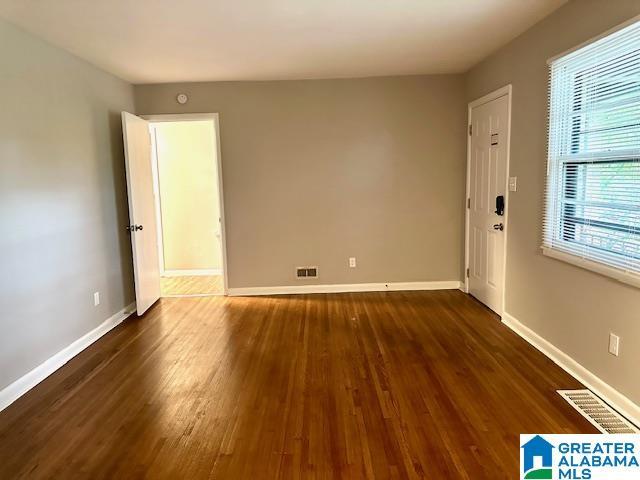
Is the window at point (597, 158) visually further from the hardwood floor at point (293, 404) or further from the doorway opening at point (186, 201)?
the doorway opening at point (186, 201)

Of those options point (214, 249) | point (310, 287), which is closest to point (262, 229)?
point (310, 287)

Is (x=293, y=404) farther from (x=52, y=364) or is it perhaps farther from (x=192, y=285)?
(x=192, y=285)

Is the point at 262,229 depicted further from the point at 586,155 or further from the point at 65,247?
the point at 586,155

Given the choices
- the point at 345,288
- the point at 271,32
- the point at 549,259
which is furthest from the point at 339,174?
the point at 549,259

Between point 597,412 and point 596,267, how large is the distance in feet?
2.76

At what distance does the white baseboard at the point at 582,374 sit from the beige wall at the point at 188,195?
4.20 metres

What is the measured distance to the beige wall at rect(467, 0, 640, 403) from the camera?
2.41 meters

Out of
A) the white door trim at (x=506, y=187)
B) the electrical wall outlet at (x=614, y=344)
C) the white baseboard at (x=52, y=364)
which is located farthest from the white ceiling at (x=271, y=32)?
the white baseboard at (x=52, y=364)

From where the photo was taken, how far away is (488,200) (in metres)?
4.23

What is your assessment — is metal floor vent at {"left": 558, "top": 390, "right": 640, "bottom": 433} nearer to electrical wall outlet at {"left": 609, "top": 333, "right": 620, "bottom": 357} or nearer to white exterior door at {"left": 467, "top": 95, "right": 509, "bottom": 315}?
electrical wall outlet at {"left": 609, "top": 333, "right": 620, "bottom": 357}

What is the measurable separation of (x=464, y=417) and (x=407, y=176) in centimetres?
312

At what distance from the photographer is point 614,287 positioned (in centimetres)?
247

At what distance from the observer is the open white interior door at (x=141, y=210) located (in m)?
4.16

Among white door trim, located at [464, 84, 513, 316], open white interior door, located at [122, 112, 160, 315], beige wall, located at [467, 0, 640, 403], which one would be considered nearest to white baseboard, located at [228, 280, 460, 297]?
white door trim, located at [464, 84, 513, 316]
